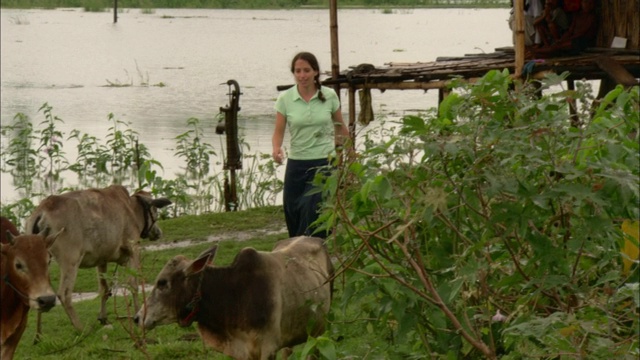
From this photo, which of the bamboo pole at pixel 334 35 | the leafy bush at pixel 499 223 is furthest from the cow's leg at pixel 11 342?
the bamboo pole at pixel 334 35

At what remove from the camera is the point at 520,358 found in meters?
4.73

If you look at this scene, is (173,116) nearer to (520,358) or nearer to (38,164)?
(38,164)

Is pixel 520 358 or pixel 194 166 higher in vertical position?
pixel 520 358

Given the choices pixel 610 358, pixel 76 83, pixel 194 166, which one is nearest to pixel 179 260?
pixel 610 358

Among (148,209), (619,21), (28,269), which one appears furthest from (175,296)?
(619,21)

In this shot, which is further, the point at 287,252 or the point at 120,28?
the point at 120,28

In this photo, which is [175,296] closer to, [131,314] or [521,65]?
[131,314]

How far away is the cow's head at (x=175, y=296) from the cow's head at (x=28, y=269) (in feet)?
3.72

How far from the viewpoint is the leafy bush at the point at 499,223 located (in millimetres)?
3969

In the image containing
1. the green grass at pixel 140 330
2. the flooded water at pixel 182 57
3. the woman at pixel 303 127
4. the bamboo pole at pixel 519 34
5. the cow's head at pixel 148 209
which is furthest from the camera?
the flooded water at pixel 182 57

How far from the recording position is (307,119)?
8516 mm

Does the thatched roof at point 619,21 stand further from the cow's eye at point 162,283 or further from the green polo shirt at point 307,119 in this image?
the cow's eye at point 162,283

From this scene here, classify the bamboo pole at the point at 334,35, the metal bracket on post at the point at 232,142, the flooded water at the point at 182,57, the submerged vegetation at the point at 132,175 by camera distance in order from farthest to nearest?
the flooded water at the point at 182,57
the submerged vegetation at the point at 132,175
the metal bracket on post at the point at 232,142
the bamboo pole at the point at 334,35

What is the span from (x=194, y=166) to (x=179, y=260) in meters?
8.96
